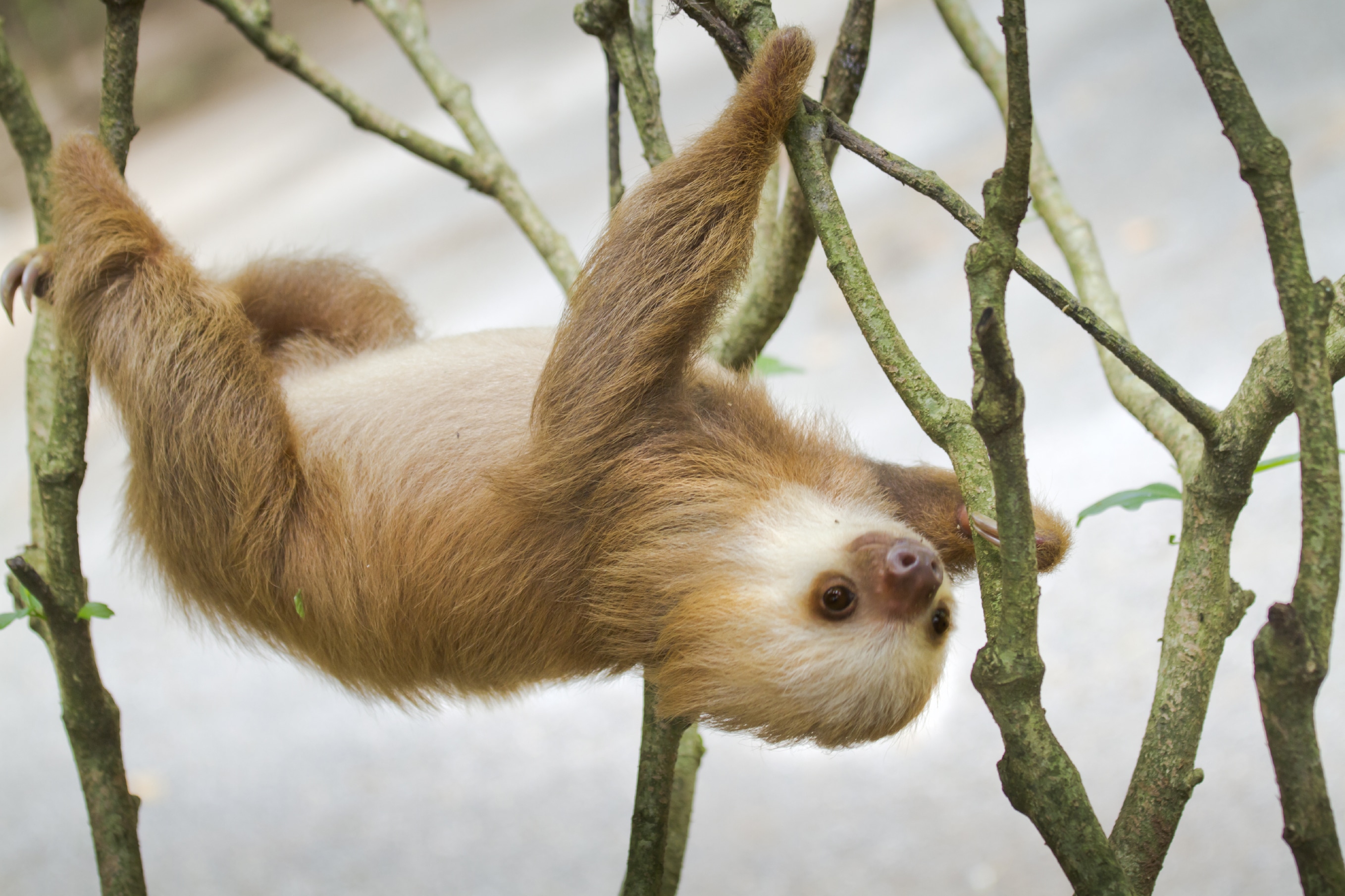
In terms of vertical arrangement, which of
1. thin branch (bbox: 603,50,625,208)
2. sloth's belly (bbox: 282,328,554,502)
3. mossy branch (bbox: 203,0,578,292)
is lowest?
sloth's belly (bbox: 282,328,554,502)

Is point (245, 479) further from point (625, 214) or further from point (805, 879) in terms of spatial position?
point (805, 879)

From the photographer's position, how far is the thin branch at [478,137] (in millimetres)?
3271

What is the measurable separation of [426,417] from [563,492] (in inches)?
21.8

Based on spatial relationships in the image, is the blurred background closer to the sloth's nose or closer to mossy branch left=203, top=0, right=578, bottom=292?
the sloth's nose

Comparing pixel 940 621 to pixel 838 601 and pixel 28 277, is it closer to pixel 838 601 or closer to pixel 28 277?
pixel 838 601

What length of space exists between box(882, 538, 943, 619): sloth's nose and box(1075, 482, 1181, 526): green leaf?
0.31 m

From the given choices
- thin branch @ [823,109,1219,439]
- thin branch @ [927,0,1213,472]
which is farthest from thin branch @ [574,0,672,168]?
thin branch @ [927,0,1213,472]

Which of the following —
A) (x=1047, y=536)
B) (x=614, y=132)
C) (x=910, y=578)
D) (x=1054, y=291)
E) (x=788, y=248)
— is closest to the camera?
(x=1054, y=291)

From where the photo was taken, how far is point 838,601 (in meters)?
2.29

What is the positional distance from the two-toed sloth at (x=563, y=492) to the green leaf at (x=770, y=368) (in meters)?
0.17

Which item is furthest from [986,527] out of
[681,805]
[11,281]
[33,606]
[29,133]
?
[29,133]

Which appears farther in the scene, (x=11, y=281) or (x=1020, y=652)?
(x=11, y=281)

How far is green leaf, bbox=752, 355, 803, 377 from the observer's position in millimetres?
2824

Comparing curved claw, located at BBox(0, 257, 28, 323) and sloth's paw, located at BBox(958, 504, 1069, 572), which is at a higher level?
curved claw, located at BBox(0, 257, 28, 323)
